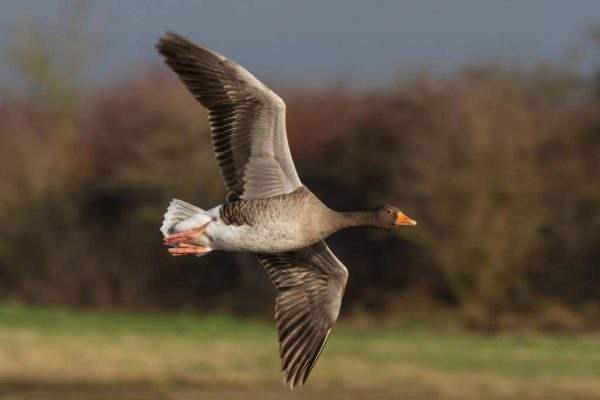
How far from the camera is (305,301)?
33.0ft

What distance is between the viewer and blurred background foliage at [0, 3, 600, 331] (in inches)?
996

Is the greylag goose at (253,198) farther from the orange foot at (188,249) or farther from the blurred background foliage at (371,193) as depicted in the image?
the blurred background foliage at (371,193)

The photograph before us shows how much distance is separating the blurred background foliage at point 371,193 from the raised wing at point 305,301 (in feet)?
49.2

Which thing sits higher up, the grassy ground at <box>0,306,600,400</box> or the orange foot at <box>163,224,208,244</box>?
the orange foot at <box>163,224,208,244</box>

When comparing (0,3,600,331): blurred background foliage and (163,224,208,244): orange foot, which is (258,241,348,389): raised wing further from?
(0,3,600,331): blurred background foliage

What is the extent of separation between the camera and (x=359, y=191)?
95.8 feet

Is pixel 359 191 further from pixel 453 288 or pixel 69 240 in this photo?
pixel 69 240

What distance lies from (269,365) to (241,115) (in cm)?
1056

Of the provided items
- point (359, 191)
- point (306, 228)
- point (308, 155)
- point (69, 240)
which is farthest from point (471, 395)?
point (69, 240)

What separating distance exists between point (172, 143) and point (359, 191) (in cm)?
539

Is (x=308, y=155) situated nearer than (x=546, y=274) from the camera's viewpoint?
No

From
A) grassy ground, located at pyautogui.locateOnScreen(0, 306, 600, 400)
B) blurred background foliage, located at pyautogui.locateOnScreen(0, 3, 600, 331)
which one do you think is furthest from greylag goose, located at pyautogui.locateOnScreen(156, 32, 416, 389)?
blurred background foliage, located at pyautogui.locateOnScreen(0, 3, 600, 331)

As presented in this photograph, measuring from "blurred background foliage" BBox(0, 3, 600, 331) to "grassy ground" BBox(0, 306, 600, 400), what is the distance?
2258mm

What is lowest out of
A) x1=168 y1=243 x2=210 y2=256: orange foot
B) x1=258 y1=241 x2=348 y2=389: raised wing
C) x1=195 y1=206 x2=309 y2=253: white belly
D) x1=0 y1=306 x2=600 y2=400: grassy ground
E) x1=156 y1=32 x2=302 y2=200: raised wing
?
x1=0 y1=306 x2=600 y2=400: grassy ground
